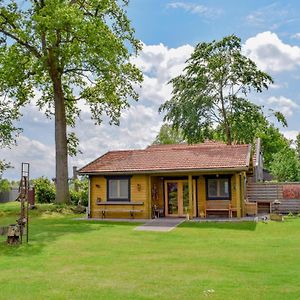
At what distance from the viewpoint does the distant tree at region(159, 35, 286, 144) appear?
102 feet

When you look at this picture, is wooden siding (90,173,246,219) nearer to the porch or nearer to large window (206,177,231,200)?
the porch

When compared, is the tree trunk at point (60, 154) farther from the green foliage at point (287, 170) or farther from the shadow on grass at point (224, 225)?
the green foliage at point (287, 170)

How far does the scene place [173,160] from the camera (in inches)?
815

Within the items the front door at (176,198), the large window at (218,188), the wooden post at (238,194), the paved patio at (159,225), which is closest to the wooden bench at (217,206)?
the large window at (218,188)

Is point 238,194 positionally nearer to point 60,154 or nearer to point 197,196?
point 197,196

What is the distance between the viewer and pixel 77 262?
9742 mm

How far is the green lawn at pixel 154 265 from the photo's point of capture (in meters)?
7.10

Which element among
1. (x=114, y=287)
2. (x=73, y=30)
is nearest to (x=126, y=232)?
(x=114, y=287)

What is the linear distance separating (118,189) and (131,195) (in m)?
0.80

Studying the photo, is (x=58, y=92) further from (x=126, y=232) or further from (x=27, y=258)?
(x=27, y=258)

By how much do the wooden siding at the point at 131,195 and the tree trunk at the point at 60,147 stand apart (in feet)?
14.5

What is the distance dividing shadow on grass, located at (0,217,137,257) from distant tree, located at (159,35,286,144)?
14.6 meters

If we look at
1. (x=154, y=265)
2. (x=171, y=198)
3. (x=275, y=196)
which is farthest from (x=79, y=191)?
(x=154, y=265)

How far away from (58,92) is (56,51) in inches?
120
